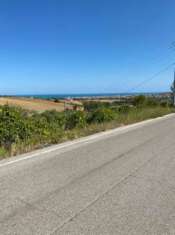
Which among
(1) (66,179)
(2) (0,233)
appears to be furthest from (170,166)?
(2) (0,233)

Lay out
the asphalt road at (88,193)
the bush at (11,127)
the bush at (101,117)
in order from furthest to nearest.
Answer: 1. the bush at (101,117)
2. the bush at (11,127)
3. the asphalt road at (88,193)

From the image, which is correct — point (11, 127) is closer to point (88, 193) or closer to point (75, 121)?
point (88, 193)

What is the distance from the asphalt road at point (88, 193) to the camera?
10.8 ft

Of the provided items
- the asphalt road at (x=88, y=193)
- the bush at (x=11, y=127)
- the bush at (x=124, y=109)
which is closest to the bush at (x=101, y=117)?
the bush at (x=124, y=109)

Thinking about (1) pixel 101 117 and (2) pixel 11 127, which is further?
(1) pixel 101 117

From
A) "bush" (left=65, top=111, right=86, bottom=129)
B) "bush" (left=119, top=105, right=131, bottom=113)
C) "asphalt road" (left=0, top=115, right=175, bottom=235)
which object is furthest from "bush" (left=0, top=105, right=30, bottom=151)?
"bush" (left=119, top=105, right=131, bottom=113)

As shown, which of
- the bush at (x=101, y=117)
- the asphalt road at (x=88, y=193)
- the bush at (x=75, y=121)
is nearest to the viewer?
the asphalt road at (x=88, y=193)

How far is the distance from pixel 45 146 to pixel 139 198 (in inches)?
188

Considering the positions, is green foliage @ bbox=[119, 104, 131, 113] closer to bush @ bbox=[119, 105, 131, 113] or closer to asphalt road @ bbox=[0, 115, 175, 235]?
bush @ bbox=[119, 105, 131, 113]

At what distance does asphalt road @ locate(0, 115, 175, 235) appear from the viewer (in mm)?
3305

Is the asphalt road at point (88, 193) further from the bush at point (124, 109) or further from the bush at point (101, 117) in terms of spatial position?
the bush at point (124, 109)

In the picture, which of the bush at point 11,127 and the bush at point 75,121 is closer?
the bush at point 11,127

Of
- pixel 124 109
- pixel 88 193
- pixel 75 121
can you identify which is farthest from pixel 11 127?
pixel 124 109

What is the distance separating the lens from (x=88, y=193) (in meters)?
4.41
